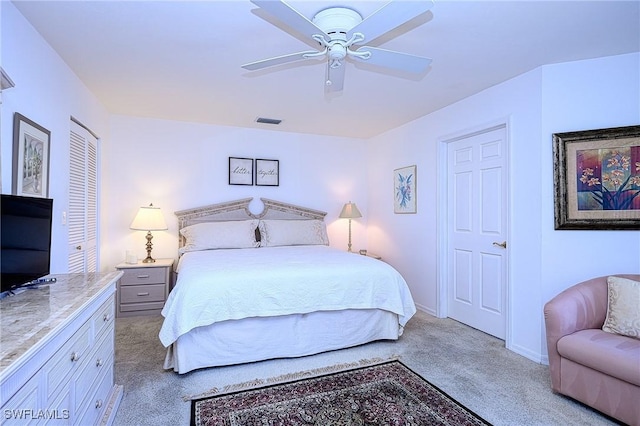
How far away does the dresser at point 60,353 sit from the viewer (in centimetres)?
99

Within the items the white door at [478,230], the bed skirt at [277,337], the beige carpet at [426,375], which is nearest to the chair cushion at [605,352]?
the beige carpet at [426,375]

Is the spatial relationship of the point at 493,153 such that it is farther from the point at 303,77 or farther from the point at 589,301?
the point at 303,77

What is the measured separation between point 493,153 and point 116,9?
3341 mm

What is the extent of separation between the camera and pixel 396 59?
2158 millimetres

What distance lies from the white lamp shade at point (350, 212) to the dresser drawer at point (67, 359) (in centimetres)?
380

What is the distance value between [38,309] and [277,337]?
1.71m

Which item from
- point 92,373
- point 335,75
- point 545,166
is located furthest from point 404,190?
point 92,373

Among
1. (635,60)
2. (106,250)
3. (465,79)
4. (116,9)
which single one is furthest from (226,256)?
(635,60)

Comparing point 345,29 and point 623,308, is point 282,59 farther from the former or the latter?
point 623,308

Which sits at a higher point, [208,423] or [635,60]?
[635,60]

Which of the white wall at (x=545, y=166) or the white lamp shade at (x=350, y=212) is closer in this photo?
the white wall at (x=545, y=166)

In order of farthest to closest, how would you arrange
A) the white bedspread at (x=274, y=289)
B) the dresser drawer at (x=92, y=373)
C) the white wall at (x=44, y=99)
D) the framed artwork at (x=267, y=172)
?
the framed artwork at (x=267, y=172) → the white bedspread at (x=274, y=289) → the white wall at (x=44, y=99) → the dresser drawer at (x=92, y=373)

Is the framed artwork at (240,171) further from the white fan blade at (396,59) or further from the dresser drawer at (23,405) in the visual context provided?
the dresser drawer at (23,405)

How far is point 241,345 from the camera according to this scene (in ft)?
8.64
